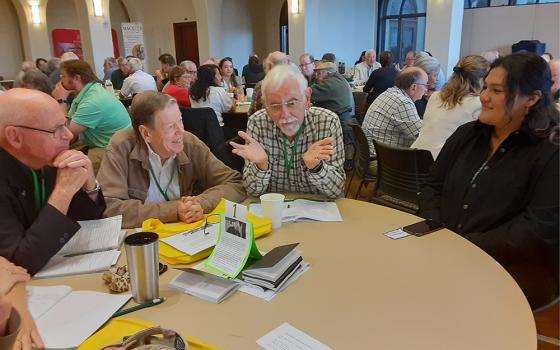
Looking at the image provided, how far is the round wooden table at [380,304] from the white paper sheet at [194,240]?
0.11 m

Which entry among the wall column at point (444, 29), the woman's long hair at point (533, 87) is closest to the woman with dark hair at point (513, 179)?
the woman's long hair at point (533, 87)

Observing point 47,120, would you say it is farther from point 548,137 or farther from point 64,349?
point 548,137

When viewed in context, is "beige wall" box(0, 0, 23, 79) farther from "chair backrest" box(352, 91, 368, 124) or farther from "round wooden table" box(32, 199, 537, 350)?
"round wooden table" box(32, 199, 537, 350)

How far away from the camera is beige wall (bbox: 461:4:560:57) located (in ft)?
30.0

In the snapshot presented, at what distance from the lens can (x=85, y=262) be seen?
1.42 meters

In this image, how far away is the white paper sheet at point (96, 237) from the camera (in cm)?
151

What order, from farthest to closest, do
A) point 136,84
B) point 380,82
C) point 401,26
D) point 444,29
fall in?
1. point 401,26
2. point 444,29
3. point 136,84
4. point 380,82

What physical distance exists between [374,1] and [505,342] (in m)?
12.5

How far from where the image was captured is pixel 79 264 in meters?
1.40

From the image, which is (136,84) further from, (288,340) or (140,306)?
(288,340)

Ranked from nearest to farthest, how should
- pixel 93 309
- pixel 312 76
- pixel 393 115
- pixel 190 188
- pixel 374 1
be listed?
pixel 93 309 < pixel 190 188 < pixel 393 115 < pixel 312 76 < pixel 374 1

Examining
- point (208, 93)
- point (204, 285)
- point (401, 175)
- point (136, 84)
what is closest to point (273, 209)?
point (204, 285)

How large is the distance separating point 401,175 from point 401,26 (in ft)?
33.6

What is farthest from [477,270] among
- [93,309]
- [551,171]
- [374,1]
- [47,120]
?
[374,1]
